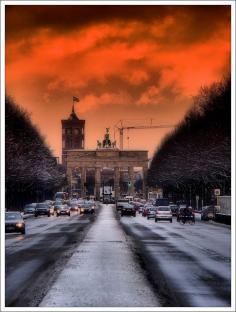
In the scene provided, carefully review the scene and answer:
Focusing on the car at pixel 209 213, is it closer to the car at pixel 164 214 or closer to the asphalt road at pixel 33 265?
the car at pixel 164 214

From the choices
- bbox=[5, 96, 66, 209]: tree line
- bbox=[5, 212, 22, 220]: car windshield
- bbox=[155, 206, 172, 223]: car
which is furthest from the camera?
bbox=[5, 96, 66, 209]: tree line

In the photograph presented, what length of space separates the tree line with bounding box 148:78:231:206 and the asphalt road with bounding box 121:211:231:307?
3113 centimetres

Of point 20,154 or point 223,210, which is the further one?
point 20,154

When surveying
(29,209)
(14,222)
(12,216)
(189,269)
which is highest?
(12,216)

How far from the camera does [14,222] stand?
60.4 m

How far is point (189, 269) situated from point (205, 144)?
6330 cm

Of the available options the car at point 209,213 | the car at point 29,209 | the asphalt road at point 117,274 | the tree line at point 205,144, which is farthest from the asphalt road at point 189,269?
the car at point 29,209

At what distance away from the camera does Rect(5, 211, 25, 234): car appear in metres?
59.8

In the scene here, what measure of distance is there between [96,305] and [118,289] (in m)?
3.79

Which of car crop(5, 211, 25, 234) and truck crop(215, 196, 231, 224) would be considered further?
truck crop(215, 196, 231, 224)

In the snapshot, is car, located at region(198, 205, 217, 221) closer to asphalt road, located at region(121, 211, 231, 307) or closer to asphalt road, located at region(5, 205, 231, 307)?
asphalt road, located at region(121, 211, 231, 307)

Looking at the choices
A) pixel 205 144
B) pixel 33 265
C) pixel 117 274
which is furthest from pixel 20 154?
pixel 117 274

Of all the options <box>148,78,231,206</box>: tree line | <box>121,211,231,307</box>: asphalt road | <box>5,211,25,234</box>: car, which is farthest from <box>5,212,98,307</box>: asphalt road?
<box>148,78,231,206</box>: tree line

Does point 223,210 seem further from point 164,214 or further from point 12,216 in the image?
point 12,216
